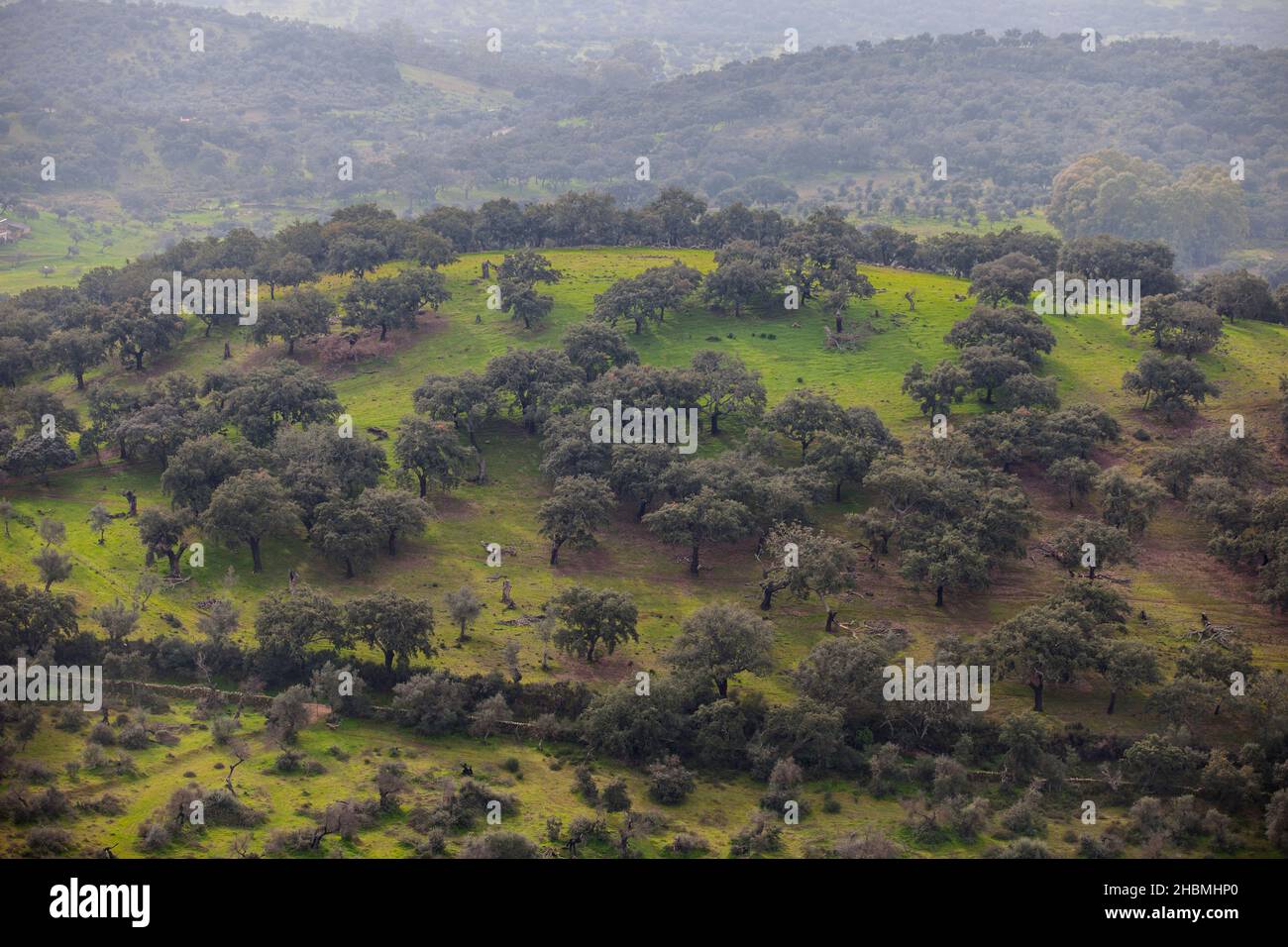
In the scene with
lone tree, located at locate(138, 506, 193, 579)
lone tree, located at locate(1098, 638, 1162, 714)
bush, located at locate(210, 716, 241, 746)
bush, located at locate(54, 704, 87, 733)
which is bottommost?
bush, located at locate(210, 716, 241, 746)

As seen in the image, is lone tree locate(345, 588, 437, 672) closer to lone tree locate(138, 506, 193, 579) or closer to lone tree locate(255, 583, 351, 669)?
lone tree locate(255, 583, 351, 669)

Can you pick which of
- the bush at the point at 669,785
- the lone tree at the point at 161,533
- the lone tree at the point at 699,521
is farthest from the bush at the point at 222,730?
the lone tree at the point at 699,521

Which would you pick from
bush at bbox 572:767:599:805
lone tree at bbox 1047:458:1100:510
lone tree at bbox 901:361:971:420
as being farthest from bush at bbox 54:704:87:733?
lone tree at bbox 1047:458:1100:510

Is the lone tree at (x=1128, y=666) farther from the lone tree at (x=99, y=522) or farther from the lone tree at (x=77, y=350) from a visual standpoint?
the lone tree at (x=77, y=350)

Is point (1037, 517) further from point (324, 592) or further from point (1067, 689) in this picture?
point (324, 592)

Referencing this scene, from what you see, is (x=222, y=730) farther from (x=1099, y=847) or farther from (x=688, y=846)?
(x=1099, y=847)

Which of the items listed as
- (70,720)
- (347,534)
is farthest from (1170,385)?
(70,720)

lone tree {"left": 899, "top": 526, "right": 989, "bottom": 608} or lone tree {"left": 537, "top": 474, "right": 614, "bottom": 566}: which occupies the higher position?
lone tree {"left": 537, "top": 474, "right": 614, "bottom": 566}
